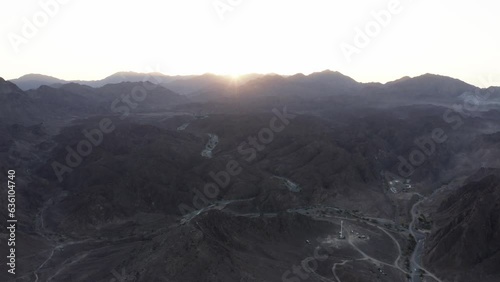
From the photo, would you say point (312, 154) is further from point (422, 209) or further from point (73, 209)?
point (73, 209)

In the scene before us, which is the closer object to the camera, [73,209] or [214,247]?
[214,247]

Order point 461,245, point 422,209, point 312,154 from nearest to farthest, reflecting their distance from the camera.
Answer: point 461,245
point 422,209
point 312,154

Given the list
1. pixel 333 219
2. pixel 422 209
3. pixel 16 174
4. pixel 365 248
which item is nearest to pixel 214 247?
pixel 365 248

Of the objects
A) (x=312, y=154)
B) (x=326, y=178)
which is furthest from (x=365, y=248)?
(x=312, y=154)

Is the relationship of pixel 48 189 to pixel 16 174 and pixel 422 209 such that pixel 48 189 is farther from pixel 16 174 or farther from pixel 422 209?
pixel 422 209

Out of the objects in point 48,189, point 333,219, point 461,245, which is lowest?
point 48,189

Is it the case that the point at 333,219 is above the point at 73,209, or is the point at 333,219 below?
above

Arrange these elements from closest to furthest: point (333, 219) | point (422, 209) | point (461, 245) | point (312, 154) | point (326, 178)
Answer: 1. point (461, 245)
2. point (333, 219)
3. point (422, 209)
4. point (326, 178)
5. point (312, 154)

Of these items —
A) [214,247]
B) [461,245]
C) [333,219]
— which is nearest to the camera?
[214,247]

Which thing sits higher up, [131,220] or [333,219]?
[333,219]
